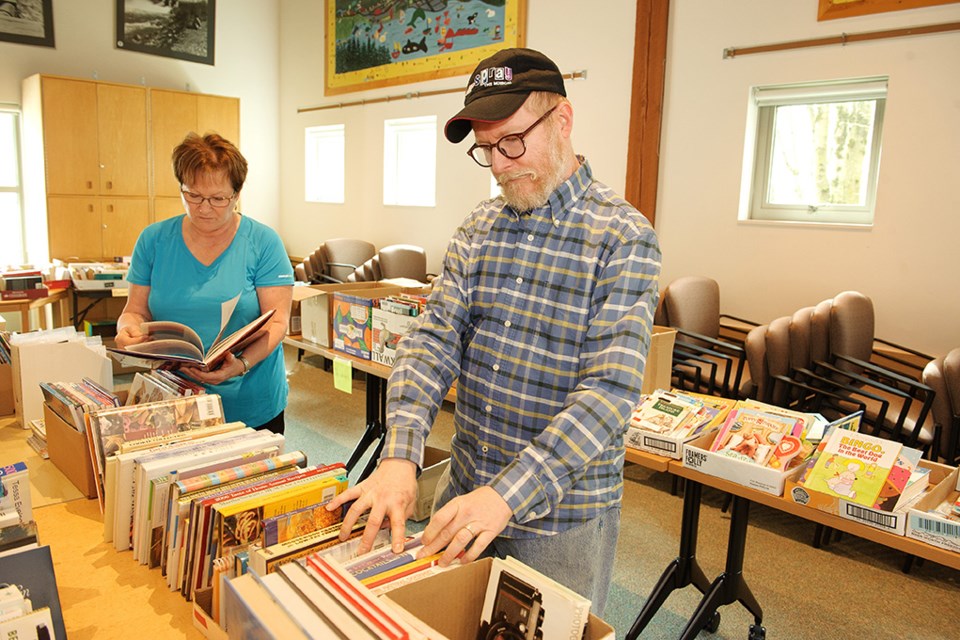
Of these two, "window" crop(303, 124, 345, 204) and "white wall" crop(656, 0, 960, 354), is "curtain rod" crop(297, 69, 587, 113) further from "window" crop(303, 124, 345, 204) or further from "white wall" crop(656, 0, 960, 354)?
"white wall" crop(656, 0, 960, 354)

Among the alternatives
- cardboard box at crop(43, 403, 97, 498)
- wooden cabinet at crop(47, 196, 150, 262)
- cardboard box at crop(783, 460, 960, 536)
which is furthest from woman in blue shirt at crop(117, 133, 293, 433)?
wooden cabinet at crop(47, 196, 150, 262)

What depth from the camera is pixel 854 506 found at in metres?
1.87

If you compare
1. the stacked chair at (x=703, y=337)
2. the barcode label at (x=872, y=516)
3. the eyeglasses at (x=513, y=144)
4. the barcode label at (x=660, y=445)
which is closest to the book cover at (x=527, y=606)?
the eyeglasses at (x=513, y=144)

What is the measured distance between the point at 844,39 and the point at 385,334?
3.28 m

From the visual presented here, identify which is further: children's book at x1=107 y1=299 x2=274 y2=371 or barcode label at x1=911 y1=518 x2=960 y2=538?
children's book at x1=107 y1=299 x2=274 y2=371

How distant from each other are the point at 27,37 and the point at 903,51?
7.49m

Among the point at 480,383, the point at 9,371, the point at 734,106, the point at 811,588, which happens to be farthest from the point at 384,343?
the point at 734,106

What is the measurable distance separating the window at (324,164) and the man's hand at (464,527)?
7.48 meters

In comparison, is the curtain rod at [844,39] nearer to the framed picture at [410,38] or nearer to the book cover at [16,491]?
the framed picture at [410,38]

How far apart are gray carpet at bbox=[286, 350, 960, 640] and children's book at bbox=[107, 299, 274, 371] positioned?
4.45ft

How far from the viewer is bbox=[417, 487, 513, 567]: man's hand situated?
40.8 inches

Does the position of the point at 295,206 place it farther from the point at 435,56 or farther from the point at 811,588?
the point at 811,588

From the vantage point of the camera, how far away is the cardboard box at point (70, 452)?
5.54 ft

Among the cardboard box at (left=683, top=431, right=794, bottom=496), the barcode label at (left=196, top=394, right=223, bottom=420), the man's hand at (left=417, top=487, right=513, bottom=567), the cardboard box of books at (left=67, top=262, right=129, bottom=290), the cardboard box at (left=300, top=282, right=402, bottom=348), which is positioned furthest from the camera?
the cardboard box of books at (left=67, top=262, right=129, bottom=290)
